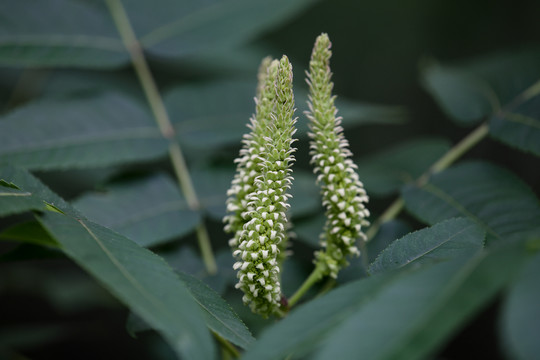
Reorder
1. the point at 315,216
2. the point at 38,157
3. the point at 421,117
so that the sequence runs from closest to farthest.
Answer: the point at 38,157 < the point at 315,216 < the point at 421,117

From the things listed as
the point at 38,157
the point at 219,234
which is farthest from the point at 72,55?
the point at 219,234

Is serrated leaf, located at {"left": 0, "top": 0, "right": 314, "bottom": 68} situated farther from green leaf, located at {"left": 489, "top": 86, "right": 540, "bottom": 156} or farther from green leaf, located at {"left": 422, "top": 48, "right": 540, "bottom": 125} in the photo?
green leaf, located at {"left": 489, "top": 86, "right": 540, "bottom": 156}

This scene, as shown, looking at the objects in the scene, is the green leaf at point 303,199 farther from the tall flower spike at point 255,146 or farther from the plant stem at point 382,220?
the tall flower spike at point 255,146

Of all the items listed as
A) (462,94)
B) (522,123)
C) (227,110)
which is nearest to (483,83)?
(462,94)

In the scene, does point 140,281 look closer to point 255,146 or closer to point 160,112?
point 255,146

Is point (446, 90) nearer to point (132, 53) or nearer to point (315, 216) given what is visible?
point (315, 216)

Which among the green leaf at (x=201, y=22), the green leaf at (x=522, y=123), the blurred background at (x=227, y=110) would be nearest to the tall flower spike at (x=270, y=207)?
the blurred background at (x=227, y=110)

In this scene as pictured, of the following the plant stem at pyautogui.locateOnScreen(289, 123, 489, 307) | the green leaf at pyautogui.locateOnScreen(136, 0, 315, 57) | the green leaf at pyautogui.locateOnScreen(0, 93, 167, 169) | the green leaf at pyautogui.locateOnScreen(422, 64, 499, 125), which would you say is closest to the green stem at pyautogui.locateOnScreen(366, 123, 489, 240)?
the plant stem at pyautogui.locateOnScreen(289, 123, 489, 307)
